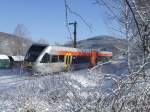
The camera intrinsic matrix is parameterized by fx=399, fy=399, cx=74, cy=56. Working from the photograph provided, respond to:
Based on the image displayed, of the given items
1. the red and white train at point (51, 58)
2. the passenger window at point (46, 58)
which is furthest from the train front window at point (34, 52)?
the passenger window at point (46, 58)

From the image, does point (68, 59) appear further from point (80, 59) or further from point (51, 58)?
point (80, 59)

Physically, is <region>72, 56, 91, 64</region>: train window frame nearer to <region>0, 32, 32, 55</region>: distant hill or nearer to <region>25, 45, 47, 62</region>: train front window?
<region>25, 45, 47, 62</region>: train front window

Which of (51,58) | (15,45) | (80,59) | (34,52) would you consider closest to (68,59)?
(51,58)

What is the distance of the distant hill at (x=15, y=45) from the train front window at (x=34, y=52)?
51.8 meters

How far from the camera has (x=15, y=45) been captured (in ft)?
300

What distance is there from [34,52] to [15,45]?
5990 cm

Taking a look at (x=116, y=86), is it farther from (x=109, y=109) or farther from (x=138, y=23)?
(x=138, y=23)

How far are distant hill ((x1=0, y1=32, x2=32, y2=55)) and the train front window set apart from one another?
5185cm

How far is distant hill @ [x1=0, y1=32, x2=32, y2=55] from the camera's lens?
87562mm

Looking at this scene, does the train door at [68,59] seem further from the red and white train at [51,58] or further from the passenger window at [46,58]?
the passenger window at [46,58]

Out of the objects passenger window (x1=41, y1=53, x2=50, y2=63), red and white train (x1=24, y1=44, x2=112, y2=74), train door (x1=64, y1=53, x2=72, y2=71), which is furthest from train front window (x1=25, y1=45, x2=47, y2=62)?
train door (x1=64, y1=53, x2=72, y2=71)

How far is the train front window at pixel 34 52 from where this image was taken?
31791mm

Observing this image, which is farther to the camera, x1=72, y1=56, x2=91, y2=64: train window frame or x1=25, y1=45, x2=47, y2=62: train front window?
x1=72, y1=56, x2=91, y2=64: train window frame

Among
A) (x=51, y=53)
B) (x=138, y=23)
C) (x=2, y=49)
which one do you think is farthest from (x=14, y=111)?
(x=2, y=49)
